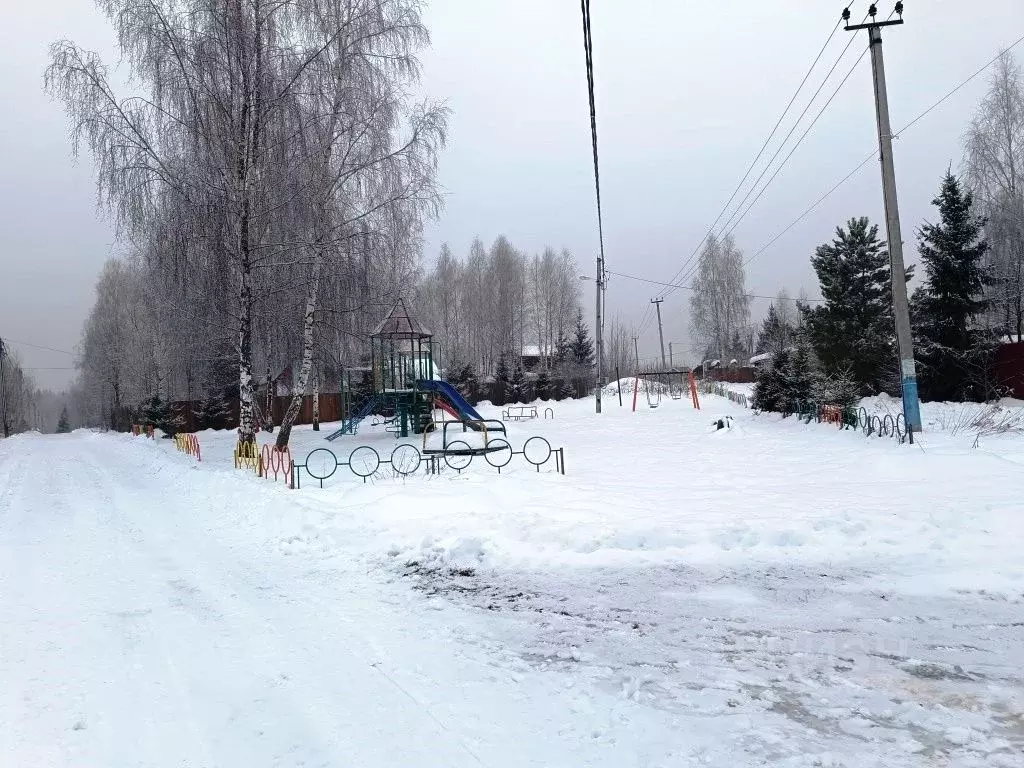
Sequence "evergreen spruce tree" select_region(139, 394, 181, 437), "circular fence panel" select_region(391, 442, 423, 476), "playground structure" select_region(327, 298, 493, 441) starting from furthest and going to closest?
"evergreen spruce tree" select_region(139, 394, 181, 437) < "playground structure" select_region(327, 298, 493, 441) < "circular fence panel" select_region(391, 442, 423, 476)

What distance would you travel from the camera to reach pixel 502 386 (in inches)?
2045

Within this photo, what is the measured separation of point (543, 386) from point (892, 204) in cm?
3928

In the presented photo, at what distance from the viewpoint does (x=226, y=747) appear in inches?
121

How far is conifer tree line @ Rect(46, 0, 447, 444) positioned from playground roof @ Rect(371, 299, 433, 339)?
1.92m

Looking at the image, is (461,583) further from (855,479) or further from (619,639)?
(855,479)

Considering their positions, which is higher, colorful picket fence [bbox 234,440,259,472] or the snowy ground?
colorful picket fence [bbox 234,440,259,472]

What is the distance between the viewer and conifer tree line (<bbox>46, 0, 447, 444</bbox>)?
15188 millimetres

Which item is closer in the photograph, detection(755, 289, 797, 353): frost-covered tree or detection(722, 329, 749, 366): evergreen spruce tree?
detection(755, 289, 797, 353): frost-covered tree

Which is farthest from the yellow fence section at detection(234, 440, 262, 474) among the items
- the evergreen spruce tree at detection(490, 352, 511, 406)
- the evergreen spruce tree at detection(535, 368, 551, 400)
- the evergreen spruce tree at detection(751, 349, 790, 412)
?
the evergreen spruce tree at detection(535, 368, 551, 400)

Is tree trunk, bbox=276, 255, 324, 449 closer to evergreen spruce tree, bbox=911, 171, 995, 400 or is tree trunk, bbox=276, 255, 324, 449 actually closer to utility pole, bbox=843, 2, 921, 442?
utility pole, bbox=843, 2, 921, 442

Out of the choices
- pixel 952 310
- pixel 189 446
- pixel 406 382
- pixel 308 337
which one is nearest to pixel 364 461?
pixel 308 337

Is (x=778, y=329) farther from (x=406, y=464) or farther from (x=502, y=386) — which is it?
(x=406, y=464)

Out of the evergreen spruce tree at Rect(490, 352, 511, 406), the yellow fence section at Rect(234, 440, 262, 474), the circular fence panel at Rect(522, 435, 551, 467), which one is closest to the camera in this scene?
the circular fence panel at Rect(522, 435, 551, 467)

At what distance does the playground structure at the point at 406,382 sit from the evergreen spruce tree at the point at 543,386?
2935cm
